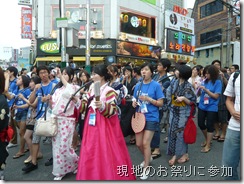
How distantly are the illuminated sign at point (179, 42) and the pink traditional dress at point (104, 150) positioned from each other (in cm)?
1874

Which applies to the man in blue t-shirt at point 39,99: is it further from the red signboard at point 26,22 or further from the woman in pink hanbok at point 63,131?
the red signboard at point 26,22

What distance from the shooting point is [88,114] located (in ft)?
11.5

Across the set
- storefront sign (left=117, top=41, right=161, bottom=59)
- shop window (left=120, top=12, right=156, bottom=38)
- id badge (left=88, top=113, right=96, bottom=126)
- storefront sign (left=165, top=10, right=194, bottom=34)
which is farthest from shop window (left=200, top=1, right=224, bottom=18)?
id badge (left=88, top=113, right=96, bottom=126)

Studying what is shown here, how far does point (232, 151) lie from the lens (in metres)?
2.72

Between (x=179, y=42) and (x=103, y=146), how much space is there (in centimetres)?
2146

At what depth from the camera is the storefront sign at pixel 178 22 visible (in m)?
21.0

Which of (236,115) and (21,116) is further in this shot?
(21,116)

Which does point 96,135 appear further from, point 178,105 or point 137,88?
point 178,105

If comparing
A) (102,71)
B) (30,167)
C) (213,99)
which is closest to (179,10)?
(213,99)

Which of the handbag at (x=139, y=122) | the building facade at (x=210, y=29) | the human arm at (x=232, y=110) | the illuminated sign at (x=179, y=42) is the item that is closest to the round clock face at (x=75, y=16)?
the illuminated sign at (x=179, y=42)

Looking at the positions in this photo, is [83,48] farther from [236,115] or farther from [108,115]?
[236,115]

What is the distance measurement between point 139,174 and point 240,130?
178 cm

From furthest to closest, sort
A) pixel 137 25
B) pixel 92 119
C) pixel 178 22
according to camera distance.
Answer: pixel 178 22
pixel 137 25
pixel 92 119

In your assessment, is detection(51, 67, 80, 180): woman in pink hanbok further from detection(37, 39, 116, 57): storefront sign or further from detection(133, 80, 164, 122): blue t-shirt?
detection(37, 39, 116, 57): storefront sign
